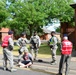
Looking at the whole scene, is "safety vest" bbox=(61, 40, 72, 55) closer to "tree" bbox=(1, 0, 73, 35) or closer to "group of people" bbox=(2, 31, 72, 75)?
"group of people" bbox=(2, 31, 72, 75)

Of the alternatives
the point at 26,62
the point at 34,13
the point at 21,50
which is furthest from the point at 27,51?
the point at 34,13

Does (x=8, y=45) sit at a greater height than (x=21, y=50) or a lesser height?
greater

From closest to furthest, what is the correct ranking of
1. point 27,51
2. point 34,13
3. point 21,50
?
point 27,51, point 21,50, point 34,13

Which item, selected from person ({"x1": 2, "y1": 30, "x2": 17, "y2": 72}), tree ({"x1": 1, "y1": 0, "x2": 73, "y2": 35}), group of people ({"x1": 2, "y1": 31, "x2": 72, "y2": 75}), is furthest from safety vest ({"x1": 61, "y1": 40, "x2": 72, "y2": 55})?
tree ({"x1": 1, "y1": 0, "x2": 73, "y2": 35})

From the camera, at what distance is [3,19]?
4456 cm

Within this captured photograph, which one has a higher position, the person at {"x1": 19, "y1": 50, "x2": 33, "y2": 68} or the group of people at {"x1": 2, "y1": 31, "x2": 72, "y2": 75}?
the group of people at {"x1": 2, "y1": 31, "x2": 72, "y2": 75}

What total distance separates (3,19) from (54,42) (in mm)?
31811

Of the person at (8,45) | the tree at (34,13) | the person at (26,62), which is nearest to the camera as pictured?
the person at (8,45)

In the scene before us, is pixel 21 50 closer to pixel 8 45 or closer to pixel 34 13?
pixel 8 45

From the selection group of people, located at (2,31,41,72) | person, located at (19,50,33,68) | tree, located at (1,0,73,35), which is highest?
tree, located at (1,0,73,35)

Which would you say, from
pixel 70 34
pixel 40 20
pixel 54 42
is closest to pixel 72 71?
pixel 54 42

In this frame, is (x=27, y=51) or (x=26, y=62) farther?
(x=27, y=51)

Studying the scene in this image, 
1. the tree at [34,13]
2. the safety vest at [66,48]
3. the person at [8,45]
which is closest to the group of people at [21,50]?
the person at [8,45]

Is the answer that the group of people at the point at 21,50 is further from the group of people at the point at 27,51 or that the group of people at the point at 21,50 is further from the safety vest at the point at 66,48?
the safety vest at the point at 66,48
